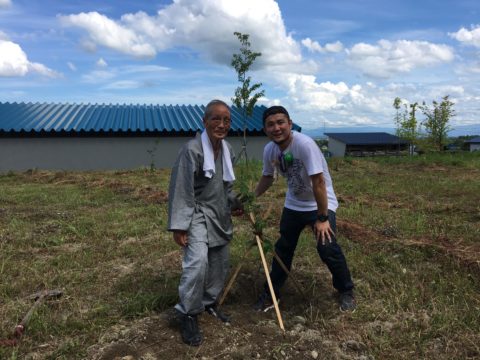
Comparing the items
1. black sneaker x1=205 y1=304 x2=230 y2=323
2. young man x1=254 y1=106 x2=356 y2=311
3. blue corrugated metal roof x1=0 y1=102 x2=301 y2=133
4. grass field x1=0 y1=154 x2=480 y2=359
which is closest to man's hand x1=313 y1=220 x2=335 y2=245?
young man x1=254 y1=106 x2=356 y2=311

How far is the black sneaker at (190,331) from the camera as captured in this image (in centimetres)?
303

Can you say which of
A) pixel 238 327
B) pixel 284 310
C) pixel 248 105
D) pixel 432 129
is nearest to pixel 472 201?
pixel 248 105

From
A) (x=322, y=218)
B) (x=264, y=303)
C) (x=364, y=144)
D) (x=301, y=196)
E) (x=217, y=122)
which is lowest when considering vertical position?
(x=264, y=303)

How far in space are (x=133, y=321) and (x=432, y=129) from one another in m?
24.3

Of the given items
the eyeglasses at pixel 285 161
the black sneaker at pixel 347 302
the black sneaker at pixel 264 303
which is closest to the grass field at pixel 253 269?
the black sneaker at pixel 347 302

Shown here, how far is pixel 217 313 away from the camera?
3.45 meters

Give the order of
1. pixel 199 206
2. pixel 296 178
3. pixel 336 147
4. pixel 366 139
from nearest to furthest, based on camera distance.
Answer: pixel 199 206 → pixel 296 178 → pixel 366 139 → pixel 336 147

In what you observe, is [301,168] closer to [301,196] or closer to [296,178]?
[296,178]

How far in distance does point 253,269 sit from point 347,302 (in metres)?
1.18

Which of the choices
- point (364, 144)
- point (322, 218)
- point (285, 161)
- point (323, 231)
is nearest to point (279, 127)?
point (285, 161)

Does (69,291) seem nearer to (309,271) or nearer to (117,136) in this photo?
(309,271)

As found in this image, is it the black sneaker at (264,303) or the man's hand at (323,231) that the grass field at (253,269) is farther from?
the man's hand at (323,231)

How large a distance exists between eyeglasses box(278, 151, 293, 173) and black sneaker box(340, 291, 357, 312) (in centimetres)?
120

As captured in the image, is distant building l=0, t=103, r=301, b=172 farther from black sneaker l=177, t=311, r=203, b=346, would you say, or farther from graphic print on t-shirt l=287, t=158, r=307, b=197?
black sneaker l=177, t=311, r=203, b=346
